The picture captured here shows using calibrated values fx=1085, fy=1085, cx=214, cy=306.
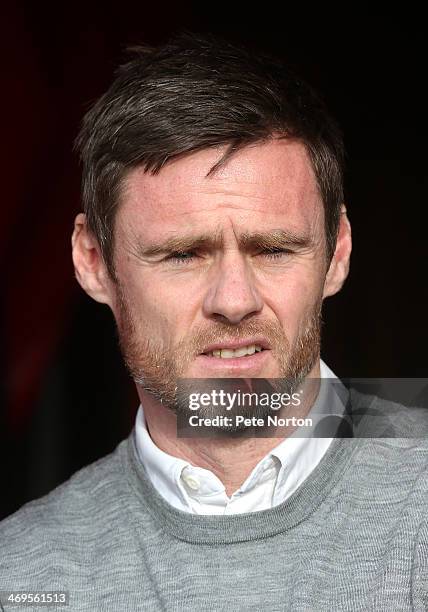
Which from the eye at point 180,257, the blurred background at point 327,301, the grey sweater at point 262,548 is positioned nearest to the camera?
the grey sweater at point 262,548

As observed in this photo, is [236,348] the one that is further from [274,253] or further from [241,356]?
[274,253]

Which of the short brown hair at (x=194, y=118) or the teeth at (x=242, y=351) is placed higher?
the short brown hair at (x=194, y=118)

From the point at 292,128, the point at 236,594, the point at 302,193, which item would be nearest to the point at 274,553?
the point at 236,594

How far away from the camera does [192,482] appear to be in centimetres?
180

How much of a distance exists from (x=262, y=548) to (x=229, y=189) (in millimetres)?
564

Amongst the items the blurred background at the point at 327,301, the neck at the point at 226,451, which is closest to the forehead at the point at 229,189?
the neck at the point at 226,451

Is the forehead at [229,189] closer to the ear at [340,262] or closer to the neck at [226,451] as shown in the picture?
the ear at [340,262]

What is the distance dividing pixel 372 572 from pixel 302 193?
0.61 m

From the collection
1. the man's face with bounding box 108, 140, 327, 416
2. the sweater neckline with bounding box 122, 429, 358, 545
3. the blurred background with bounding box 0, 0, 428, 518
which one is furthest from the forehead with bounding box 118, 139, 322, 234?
the blurred background with bounding box 0, 0, 428, 518

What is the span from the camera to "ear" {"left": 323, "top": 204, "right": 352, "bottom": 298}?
1.88m

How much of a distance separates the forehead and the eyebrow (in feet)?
0.07

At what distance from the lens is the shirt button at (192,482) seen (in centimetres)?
179

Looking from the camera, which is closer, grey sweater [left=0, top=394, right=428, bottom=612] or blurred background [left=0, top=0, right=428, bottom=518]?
grey sweater [left=0, top=394, right=428, bottom=612]

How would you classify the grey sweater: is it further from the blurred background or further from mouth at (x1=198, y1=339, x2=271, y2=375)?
the blurred background
